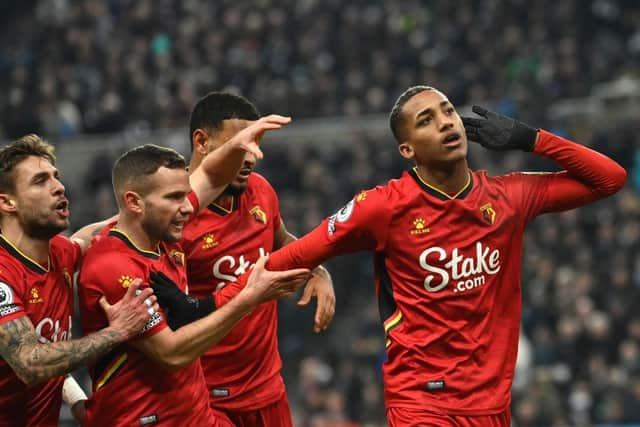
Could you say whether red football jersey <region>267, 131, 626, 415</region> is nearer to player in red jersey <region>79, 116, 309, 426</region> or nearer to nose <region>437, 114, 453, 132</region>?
nose <region>437, 114, 453, 132</region>

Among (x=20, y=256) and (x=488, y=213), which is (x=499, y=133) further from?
(x=20, y=256)

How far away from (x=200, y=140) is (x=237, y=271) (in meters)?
0.91

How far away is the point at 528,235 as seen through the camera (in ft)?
56.4

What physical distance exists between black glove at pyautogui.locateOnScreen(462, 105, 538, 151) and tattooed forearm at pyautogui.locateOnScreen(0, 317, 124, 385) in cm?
234

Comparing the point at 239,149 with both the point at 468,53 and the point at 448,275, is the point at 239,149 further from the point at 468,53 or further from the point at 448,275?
the point at 468,53

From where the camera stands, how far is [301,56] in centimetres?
2295

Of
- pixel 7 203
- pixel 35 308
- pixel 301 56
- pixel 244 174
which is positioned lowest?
pixel 301 56

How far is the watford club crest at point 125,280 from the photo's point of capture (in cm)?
627

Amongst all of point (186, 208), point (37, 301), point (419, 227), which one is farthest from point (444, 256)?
point (37, 301)

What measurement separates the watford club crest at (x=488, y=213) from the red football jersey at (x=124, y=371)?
1853 millimetres

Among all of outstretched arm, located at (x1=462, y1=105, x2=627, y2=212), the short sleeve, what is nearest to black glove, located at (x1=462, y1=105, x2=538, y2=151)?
outstretched arm, located at (x1=462, y1=105, x2=627, y2=212)

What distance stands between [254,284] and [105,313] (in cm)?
81

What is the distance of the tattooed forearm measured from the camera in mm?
6051

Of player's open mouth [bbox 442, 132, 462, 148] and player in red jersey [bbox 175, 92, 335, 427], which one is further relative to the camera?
player in red jersey [bbox 175, 92, 335, 427]
